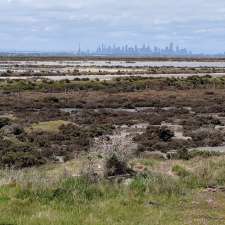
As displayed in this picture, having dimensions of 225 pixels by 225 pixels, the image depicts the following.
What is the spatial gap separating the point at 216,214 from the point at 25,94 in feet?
162

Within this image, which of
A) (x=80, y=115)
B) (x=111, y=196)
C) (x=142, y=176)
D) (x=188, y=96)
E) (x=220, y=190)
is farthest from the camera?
(x=188, y=96)

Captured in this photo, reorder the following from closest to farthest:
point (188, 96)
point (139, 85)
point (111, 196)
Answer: point (111, 196) → point (188, 96) → point (139, 85)

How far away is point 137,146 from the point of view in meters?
23.6

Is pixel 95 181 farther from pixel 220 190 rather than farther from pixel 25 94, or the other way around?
pixel 25 94

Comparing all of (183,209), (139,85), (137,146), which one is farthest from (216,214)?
(139,85)

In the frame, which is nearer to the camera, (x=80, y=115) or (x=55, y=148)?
(x=55, y=148)

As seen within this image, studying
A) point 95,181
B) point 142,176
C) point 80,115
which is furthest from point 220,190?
point 80,115

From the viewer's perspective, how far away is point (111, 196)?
9539 mm

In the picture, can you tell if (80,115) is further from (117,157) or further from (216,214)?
(216,214)

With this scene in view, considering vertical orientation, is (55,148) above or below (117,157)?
below

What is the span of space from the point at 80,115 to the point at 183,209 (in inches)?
1175

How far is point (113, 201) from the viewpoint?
30.0 feet

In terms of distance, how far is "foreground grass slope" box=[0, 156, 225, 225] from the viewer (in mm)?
8117

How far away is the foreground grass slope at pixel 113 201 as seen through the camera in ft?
26.6
